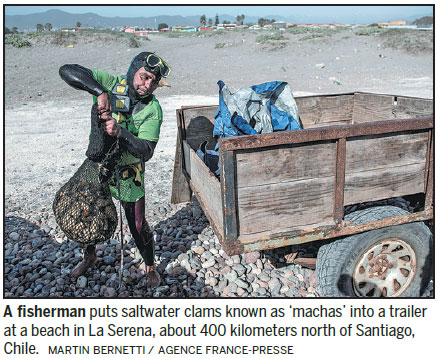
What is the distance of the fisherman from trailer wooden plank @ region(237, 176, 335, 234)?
0.90 meters

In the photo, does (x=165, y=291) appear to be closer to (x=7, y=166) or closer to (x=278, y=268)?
(x=278, y=268)

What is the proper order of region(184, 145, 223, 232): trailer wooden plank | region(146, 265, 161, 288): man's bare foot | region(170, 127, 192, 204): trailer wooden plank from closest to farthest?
region(184, 145, 223, 232): trailer wooden plank → region(146, 265, 161, 288): man's bare foot → region(170, 127, 192, 204): trailer wooden plank

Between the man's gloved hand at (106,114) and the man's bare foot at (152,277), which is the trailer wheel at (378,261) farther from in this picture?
the man's gloved hand at (106,114)

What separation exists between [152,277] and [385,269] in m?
2.01

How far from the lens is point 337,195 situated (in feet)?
9.33

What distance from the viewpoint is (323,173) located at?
2.78 meters

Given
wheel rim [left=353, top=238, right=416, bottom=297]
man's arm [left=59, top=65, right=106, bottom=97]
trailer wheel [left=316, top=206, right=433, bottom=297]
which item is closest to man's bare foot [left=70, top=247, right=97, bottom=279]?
man's arm [left=59, top=65, right=106, bottom=97]

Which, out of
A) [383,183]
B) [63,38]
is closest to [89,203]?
[383,183]

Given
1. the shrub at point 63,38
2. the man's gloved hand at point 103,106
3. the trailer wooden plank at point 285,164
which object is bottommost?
the trailer wooden plank at point 285,164

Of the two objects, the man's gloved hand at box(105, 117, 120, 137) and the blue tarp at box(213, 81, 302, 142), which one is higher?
the blue tarp at box(213, 81, 302, 142)

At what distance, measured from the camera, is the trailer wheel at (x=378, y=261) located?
298 centimetres

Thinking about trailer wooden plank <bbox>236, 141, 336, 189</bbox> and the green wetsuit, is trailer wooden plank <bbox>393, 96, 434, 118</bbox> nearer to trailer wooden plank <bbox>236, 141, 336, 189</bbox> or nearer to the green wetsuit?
trailer wooden plank <bbox>236, 141, 336, 189</bbox>

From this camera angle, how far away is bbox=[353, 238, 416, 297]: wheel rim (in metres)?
3.11

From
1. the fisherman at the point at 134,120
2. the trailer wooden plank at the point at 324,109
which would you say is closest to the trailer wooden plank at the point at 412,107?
the trailer wooden plank at the point at 324,109
